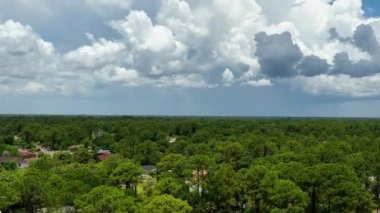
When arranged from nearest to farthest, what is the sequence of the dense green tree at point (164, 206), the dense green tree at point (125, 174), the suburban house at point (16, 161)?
the dense green tree at point (164, 206) → the dense green tree at point (125, 174) → the suburban house at point (16, 161)

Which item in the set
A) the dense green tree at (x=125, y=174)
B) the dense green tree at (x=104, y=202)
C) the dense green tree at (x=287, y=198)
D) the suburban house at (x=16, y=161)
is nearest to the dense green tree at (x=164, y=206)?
the dense green tree at (x=104, y=202)

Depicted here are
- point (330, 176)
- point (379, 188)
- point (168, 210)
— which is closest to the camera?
point (168, 210)

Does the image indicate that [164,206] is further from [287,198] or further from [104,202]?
[287,198]

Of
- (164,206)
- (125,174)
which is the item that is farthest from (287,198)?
(125,174)

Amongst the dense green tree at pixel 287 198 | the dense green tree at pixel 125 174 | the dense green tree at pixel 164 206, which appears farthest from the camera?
the dense green tree at pixel 125 174

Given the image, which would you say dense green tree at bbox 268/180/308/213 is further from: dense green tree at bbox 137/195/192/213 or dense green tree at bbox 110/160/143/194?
dense green tree at bbox 110/160/143/194

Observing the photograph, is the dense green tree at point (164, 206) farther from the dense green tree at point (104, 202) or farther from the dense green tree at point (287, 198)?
the dense green tree at point (287, 198)

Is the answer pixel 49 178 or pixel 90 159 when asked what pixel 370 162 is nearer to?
pixel 49 178

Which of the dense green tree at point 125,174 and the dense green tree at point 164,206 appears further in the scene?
the dense green tree at point 125,174

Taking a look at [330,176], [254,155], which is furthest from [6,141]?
[330,176]

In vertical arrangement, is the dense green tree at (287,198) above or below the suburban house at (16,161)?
above

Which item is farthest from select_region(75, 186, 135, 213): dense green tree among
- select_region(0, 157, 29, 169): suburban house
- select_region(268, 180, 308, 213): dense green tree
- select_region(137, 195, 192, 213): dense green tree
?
select_region(0, 157, 29, 169): suburban house
